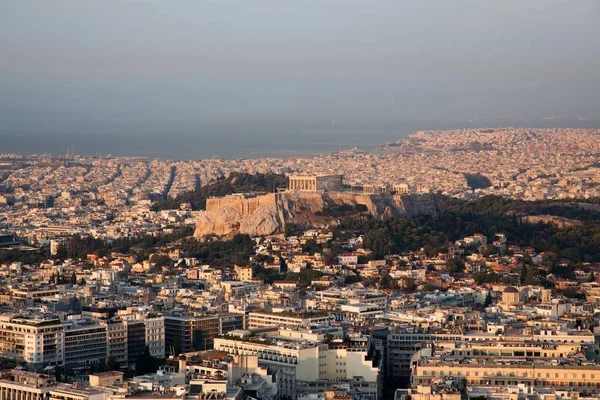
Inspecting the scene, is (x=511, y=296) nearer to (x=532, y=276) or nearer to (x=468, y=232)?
(x=532, y=276)

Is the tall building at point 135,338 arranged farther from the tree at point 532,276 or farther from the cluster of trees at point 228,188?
the cluster of trees at point 228,188

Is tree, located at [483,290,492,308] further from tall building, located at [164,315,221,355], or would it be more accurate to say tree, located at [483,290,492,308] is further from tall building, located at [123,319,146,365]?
tall building, located at [123,319,146,365]

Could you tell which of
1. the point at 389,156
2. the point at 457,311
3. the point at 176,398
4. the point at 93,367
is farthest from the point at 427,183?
the point at 176,398

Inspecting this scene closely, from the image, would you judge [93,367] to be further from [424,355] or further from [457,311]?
[457,311]

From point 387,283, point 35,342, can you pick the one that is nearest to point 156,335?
point 35,342

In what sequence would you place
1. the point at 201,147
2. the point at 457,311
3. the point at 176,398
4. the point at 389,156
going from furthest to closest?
the point at 201,147 → the point at 389,156 → the point at 457,311 → the point at 176,398

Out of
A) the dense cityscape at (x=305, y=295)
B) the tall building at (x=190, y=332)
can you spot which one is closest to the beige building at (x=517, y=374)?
the dense cityscape at (x=305, y=295)
